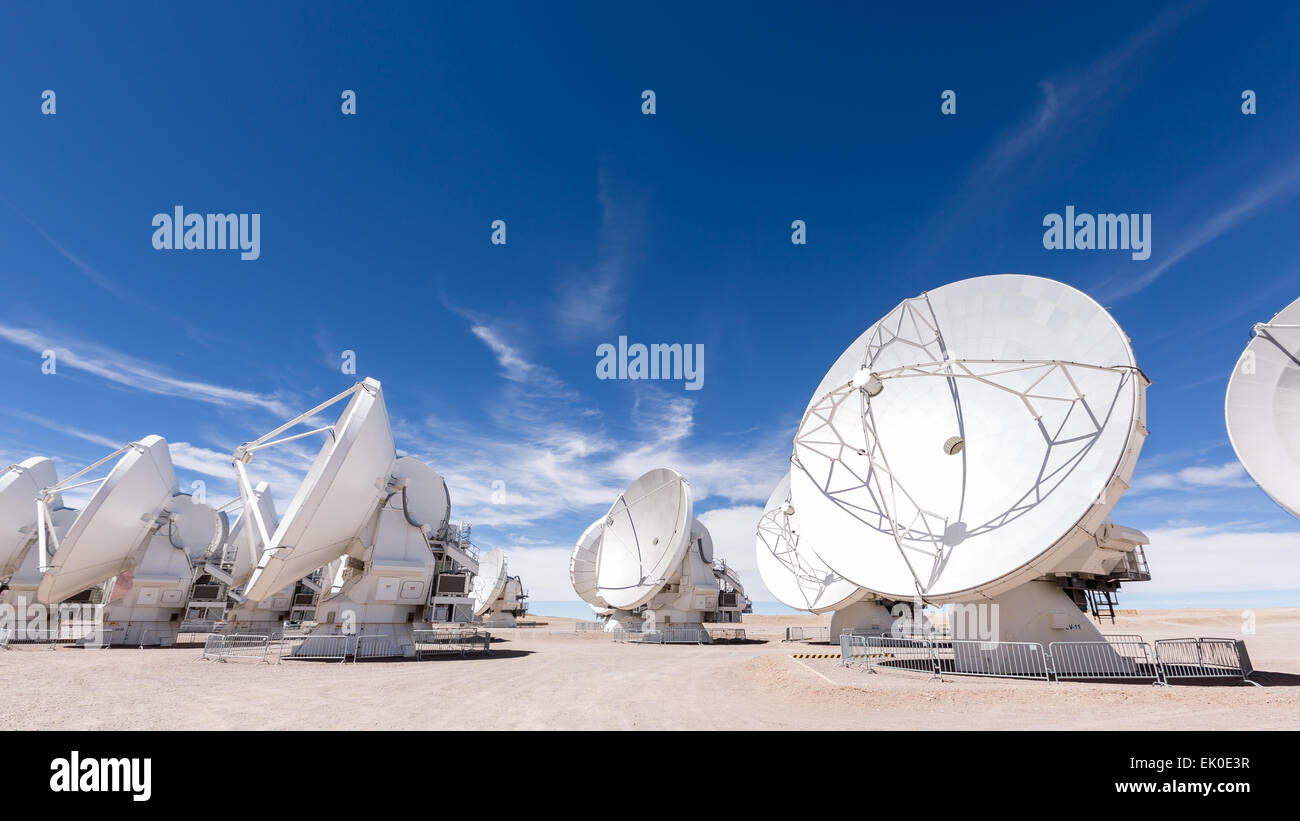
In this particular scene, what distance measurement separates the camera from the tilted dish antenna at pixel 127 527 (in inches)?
1068

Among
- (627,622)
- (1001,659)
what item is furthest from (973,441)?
(627,622)

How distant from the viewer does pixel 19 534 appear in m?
35.8

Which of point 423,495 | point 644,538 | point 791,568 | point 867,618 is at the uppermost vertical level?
point 423,495

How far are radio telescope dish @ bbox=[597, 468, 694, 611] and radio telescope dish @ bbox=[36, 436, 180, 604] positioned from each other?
26024 millimetres

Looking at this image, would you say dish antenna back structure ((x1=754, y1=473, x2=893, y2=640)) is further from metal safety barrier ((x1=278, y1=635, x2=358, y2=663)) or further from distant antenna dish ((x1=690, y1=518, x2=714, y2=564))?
metal safety barrier ((x1=278, y1=635, x2=358, y2=663))

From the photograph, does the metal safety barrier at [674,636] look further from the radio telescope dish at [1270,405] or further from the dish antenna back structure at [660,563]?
the radio telescope dish at [1270,405]

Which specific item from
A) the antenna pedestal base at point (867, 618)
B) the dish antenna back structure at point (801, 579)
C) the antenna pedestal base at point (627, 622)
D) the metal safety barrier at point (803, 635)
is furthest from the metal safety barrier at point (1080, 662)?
the antenna pedestal base at point (627, 622)

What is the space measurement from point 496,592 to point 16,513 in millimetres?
34146

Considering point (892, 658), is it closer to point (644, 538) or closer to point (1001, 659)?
point (1001, 659)
